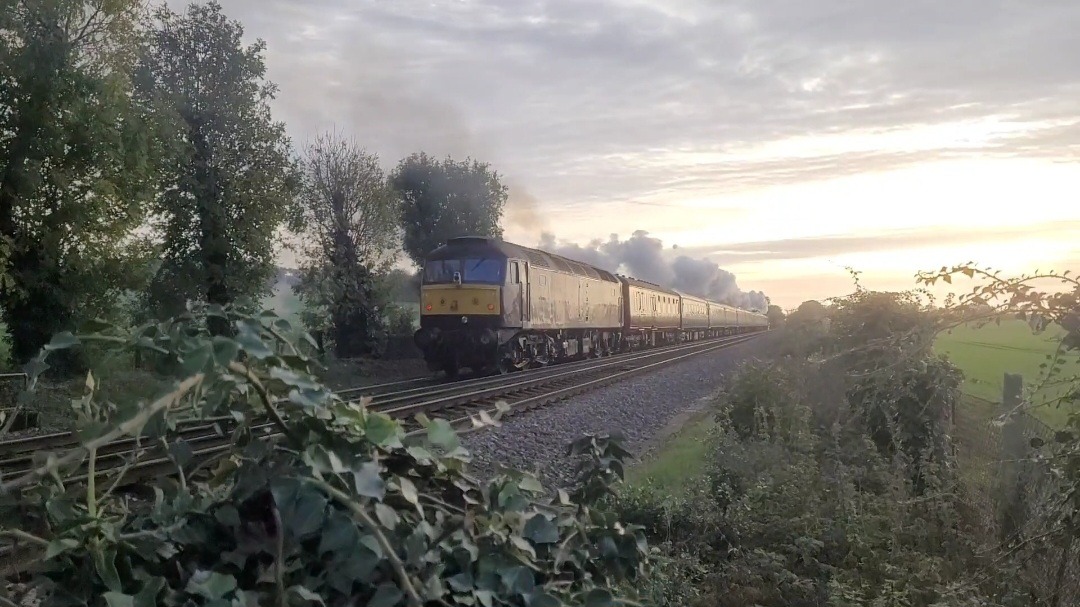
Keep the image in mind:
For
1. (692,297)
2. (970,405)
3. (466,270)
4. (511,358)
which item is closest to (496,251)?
(466,270)

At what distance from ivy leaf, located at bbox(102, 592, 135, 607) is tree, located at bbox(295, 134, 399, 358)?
96.5 ft

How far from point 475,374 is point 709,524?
1714 cm

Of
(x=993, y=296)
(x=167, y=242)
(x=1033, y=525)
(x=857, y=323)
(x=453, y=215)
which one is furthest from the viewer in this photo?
(x=453, y=215)

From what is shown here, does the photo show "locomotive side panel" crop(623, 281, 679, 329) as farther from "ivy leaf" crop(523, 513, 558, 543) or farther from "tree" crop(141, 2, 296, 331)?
"ivy leaf" crop(523, 513, 558, 543)

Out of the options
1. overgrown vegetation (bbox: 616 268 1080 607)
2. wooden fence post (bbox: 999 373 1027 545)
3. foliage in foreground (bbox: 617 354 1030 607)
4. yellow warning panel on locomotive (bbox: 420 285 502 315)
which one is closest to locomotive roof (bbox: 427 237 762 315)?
yellow warning panel on locomotive (bbox: 420 285 502 315)

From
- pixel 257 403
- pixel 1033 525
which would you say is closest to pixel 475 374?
pixel 1033 525

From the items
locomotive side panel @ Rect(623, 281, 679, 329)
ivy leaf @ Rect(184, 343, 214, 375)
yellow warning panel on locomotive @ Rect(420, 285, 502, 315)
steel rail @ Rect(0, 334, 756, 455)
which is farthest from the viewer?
locomotive side panel @ Rect(623, 281, 679, 329)

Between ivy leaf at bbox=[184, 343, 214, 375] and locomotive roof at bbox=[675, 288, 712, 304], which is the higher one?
locomotive roof at bbox=[675, 288, 712, 304]

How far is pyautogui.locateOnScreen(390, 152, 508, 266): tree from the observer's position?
1649 inches

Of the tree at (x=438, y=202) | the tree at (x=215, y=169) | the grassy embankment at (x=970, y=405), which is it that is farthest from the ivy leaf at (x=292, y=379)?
the tree at (x=438, y=202)

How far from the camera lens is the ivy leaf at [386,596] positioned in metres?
1.35

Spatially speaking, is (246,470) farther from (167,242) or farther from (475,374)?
(167,242)

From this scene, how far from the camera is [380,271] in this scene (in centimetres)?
3234

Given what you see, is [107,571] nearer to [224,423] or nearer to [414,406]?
[224,423]
